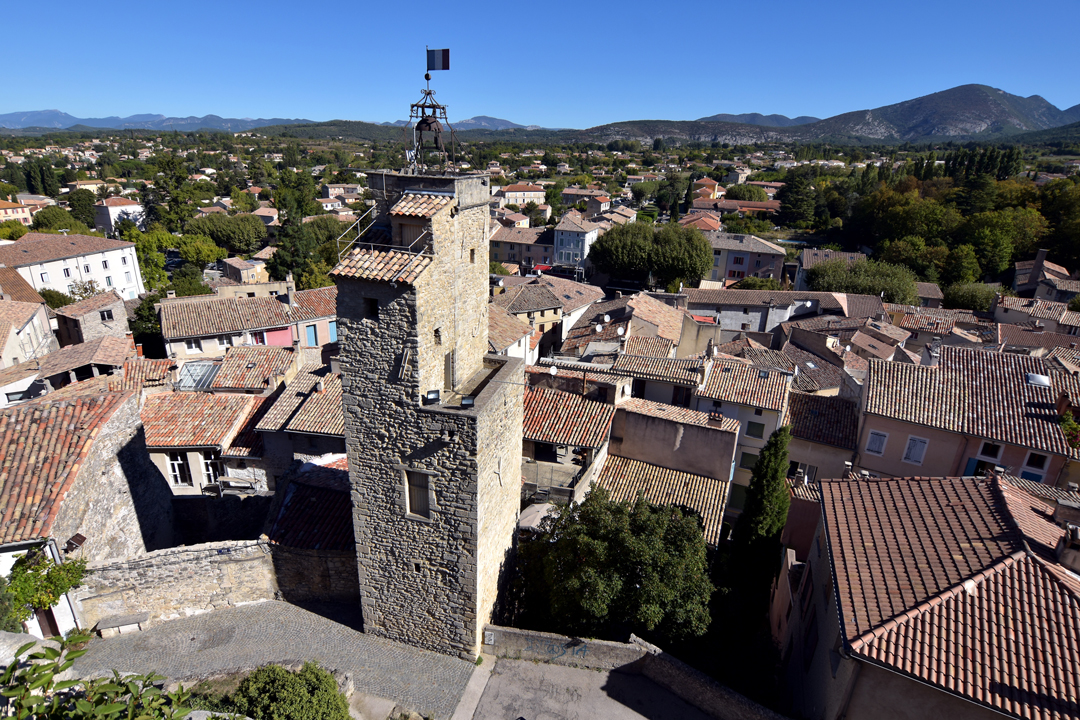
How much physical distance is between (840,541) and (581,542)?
6.15m

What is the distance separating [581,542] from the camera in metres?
14.6

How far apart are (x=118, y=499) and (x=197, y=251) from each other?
251 ft

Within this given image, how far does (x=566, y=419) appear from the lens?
21.5 meters

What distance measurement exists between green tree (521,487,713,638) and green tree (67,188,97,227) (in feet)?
384

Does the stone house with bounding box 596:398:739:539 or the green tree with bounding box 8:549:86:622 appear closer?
the green tree with bounding box 8:549:86:622

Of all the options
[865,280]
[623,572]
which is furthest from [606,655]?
[865,280]

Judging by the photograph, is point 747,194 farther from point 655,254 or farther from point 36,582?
point 36,582

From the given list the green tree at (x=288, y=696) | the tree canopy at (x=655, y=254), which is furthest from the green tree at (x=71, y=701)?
the tree canopy at (x=655, y=254)

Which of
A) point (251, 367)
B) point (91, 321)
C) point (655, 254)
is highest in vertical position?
point (655, 254)

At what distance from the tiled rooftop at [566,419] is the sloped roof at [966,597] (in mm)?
8706

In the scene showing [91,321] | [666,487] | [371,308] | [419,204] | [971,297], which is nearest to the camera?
[419,204]

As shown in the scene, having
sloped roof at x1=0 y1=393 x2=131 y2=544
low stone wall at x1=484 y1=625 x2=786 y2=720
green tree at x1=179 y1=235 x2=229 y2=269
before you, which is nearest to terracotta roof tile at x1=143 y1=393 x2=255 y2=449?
sloped roof at x1=0 y1=393 x2=131 y2=544

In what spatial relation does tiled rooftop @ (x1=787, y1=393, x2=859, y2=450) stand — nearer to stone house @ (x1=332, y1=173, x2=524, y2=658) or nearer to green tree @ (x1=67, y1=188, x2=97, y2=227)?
stone house @ (x1=332, y1=173, x2=524, y2=658)

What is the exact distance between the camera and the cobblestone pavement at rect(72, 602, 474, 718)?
534 inches
